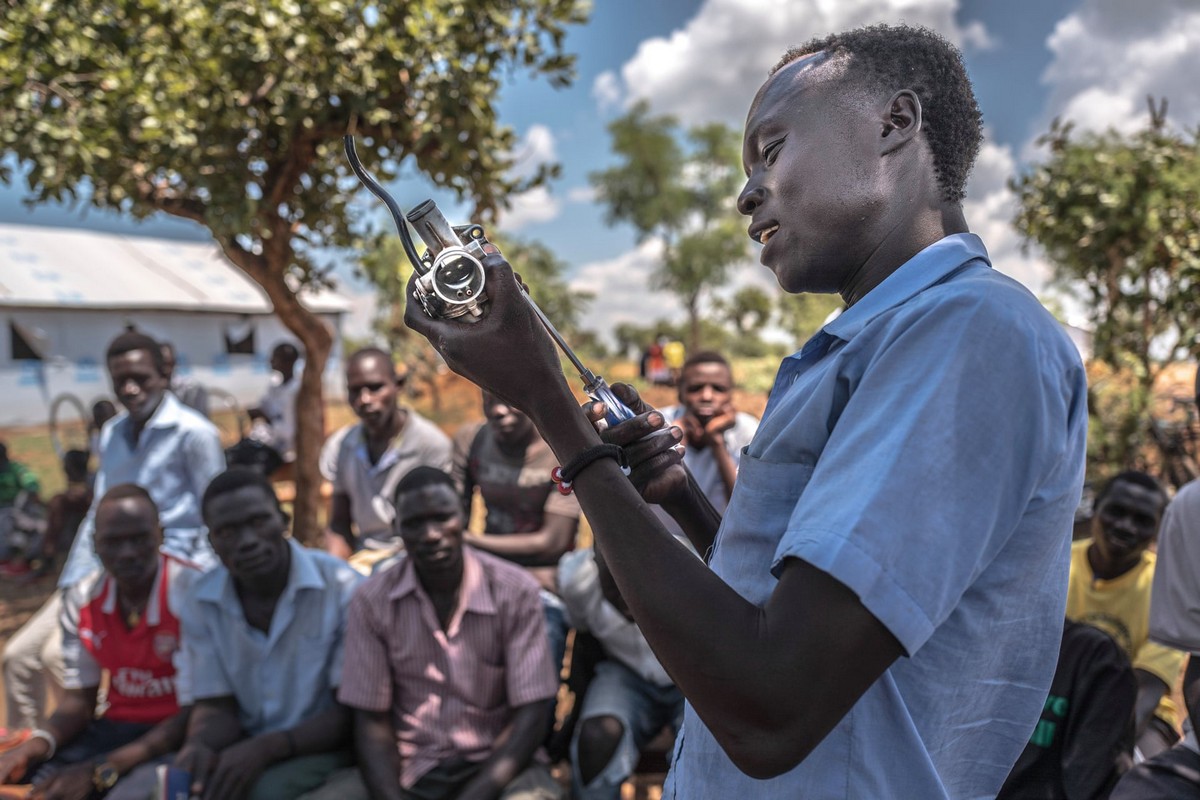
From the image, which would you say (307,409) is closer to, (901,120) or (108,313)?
(901,120)

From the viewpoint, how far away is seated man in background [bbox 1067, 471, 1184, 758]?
10.8ft

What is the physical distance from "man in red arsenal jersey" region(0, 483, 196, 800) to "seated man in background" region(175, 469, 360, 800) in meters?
0.25

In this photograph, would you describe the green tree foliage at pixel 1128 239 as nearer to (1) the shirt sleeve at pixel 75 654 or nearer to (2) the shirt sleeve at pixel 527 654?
(2) the shirt sleeve at pixel 527 654

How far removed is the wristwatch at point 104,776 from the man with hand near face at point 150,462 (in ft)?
3.88

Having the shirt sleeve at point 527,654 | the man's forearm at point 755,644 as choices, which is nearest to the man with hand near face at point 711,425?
the shirt sleeve at point 527,654

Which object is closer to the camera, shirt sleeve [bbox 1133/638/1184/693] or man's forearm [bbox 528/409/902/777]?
man's forearm [bbox 528/409/902/777]

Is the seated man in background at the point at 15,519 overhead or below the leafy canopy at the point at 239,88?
below

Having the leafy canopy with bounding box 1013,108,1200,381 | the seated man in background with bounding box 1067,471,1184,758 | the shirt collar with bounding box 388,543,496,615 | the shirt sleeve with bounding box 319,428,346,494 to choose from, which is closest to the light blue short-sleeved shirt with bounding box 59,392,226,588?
the shirt sleeve with bounding box 319,428,346,494

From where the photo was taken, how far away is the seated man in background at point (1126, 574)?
10.8ft

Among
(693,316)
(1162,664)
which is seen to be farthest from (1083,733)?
(693,316)

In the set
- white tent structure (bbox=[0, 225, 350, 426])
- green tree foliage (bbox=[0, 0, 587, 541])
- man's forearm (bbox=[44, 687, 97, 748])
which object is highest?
white tent structure (bbox=[0, 225, 350, 426])

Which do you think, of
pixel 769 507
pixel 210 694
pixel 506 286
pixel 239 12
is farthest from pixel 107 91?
pixel 769 507

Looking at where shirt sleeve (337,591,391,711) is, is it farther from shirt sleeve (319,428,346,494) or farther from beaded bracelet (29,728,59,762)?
shirt sleeve (319,428,346,494)

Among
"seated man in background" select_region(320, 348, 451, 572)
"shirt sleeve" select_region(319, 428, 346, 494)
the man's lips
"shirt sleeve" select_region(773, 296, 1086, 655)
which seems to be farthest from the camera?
"shirt sleeve" select_region(319, 428, 346, 494)
